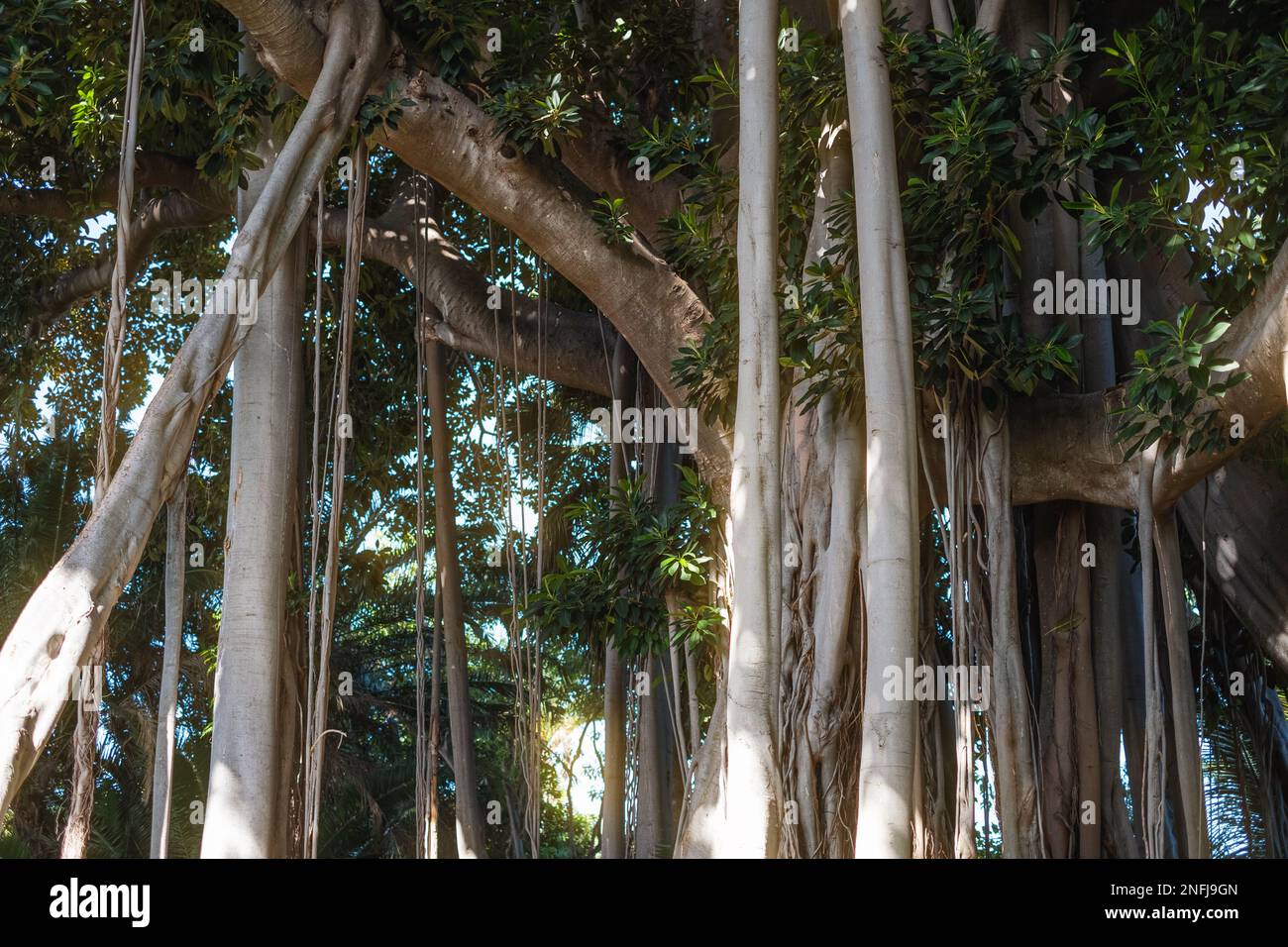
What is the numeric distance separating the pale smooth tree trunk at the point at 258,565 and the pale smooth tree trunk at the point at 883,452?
1934 mm

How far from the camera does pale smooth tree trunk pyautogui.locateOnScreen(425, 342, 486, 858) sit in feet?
19.3

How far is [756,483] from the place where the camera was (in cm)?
278

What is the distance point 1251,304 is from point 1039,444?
0.86 m

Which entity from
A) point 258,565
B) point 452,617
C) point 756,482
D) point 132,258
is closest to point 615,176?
point 258,565

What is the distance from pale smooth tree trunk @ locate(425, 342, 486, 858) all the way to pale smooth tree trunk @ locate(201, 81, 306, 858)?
5.25ft

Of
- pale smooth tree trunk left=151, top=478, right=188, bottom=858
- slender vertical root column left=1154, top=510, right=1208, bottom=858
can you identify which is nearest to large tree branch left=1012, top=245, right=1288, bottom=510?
slender vertical root column left=1154, top=510, right=1208, bottom=858

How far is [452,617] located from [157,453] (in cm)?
336

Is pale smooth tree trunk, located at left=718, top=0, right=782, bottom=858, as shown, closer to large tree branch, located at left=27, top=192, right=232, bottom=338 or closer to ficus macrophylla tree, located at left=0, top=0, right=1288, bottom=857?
ficus macrophylla tree, located at left=0, top=0, right=1288, bottom=857

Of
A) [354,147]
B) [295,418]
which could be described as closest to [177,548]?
[295,418]

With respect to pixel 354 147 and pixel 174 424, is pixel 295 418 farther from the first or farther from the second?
pixel 174 424

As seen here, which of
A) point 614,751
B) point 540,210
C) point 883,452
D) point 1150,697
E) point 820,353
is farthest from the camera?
point 614,751

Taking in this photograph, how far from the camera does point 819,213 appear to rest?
13.1 ft

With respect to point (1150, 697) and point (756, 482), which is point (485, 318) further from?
point (1150, 697)

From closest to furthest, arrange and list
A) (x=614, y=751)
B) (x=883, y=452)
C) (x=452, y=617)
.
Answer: (x=883, y=452) → (x=614, y=751) → (x=452, y=617)
